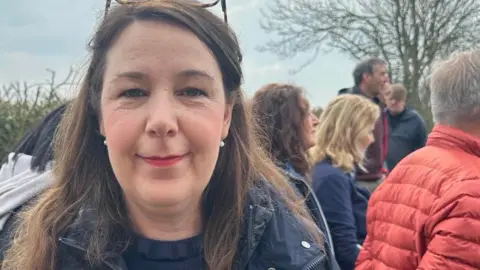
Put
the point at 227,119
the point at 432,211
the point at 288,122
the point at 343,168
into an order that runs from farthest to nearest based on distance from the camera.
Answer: the point at 343,168
the point at 288,122
the point at 432,211
the point at 227,119

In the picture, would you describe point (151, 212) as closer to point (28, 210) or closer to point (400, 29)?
point (28, 210)

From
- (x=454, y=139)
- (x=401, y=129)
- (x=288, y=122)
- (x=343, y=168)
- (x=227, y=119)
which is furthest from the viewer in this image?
(x=401, y=129)

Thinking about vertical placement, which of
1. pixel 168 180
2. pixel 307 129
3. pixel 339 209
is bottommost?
pixel 339 209

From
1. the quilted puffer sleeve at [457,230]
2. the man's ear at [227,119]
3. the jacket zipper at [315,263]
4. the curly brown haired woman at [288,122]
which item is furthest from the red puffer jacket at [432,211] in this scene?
the man's ear at [227,119]

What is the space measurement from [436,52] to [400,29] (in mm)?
1053

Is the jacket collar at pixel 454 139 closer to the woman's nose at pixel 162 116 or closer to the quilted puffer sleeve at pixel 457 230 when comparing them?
A: the quilted puffer sleeve at pixel 457 230

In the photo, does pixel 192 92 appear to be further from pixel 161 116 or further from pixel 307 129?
pixel 307 129

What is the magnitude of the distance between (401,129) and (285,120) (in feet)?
11.2

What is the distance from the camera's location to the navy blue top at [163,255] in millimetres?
1562

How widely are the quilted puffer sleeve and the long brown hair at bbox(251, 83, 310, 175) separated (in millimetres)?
1098

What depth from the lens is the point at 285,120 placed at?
11.3 feet

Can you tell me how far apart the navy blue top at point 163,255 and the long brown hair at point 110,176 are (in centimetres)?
3

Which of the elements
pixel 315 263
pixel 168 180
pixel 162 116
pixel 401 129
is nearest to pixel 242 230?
pixel 315 263

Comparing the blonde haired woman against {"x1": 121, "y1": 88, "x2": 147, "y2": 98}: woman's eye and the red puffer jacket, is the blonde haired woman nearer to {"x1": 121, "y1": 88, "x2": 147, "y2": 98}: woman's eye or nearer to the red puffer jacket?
the red puffer jacket
